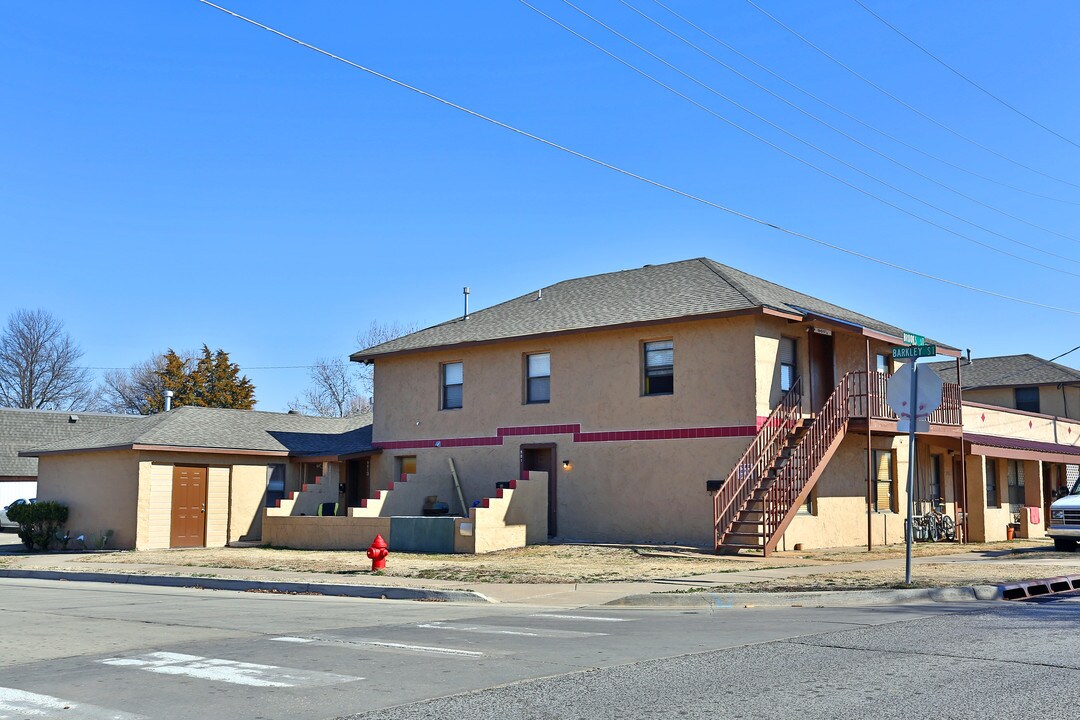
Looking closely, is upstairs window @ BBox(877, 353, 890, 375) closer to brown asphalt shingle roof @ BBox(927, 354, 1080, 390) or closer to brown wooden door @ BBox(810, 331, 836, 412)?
brown wooden door @ BBox(810, 331, 836, 412)

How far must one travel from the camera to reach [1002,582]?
1587 cm

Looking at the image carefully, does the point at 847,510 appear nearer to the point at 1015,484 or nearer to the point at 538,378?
the point at 538,378

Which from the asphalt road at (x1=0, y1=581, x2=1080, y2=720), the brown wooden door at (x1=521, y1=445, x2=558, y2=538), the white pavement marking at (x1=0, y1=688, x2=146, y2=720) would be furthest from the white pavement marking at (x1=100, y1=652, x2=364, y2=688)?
the brown wooden door at (x1=521, y1=445, x2=558, y2=538)

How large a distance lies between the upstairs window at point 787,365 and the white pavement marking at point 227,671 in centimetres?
1814

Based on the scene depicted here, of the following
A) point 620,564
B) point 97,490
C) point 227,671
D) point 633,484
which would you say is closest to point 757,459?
point 633,484

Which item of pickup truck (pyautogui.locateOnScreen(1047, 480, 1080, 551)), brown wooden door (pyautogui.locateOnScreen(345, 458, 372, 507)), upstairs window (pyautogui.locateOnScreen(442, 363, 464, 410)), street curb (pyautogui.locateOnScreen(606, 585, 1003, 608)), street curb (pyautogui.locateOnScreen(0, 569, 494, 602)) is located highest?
upstairs window (pyautogui.locateOnScreen(442, 363, 464, 410))

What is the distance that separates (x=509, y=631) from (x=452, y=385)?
19.3 m

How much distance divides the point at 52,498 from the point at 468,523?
1458cm

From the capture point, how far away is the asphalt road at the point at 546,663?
287 inches

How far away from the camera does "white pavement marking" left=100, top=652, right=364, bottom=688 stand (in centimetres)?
831

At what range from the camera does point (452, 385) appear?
3050 cm

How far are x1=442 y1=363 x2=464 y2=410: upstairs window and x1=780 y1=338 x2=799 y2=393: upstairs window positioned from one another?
30.9 feet

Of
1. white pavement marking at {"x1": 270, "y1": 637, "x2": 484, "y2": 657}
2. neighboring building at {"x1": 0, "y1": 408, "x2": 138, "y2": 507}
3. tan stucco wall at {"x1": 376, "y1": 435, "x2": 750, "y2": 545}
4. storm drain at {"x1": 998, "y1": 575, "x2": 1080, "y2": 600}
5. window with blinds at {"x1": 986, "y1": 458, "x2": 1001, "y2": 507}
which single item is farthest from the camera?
neighboring building at {"x1": 0, "y1": 408, "x2": 138, "y2": 507}

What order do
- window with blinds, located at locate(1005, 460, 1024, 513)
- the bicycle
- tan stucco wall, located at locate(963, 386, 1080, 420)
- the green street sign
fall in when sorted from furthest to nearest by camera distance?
1. tan stucco wall, located at locate(963, 386, 1080, 420)
2. window with blinds, located at locate(1005, 460, 1024, 513)
3. the bicycle
4. the green street sign
